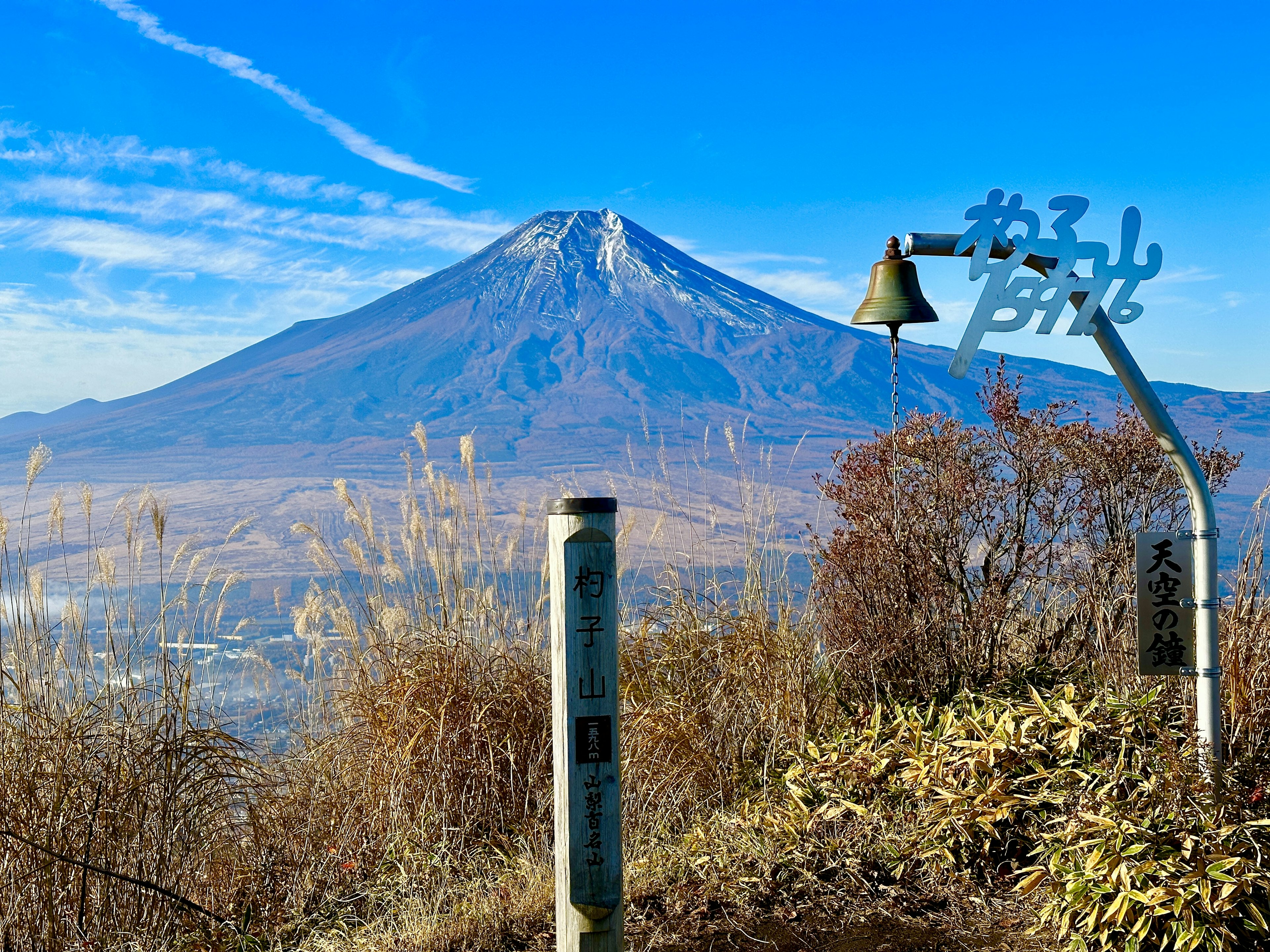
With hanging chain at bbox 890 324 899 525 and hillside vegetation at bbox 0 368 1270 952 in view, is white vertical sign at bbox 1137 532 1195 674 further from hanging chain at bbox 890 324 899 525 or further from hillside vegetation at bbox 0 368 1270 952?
hanging chain at bbox 890 324 899 525

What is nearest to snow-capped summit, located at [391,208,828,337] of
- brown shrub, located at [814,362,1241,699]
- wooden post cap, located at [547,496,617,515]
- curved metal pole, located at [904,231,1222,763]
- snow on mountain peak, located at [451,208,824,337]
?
snow on mountain peak, located at [451,208,824,337]

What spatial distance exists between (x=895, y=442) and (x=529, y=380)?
316 feet

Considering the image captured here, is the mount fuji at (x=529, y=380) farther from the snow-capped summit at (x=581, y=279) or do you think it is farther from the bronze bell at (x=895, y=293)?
the bronze bell at (x=895, y=293)

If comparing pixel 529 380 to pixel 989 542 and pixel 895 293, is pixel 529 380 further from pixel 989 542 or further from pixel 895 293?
pixel 895 293

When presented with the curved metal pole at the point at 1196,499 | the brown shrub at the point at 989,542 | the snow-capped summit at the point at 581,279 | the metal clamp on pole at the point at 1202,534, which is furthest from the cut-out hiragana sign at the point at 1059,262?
the snow-capped summit at the point at 581,279

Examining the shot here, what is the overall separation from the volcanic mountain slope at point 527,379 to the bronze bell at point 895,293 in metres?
85.2

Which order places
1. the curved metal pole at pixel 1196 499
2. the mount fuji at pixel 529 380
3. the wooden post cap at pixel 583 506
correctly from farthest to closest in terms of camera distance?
1. the mount fuji at pixel 529 380
2. the curved metal pole at pixel 1196 499
3. the wooden post cap at pixel 583 506

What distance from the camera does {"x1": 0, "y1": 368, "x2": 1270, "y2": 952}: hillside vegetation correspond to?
3.71 meters

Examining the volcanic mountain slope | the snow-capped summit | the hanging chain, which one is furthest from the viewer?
the snow-capped summit

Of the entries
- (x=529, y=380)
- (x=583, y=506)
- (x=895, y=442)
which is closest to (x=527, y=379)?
(x=529, y=380)

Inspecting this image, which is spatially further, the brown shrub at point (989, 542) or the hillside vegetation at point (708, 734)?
the brown shrub at point (989, 542)

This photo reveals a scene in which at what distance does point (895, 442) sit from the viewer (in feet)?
18.3

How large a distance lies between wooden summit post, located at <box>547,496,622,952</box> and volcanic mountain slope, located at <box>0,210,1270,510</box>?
86.9 meters

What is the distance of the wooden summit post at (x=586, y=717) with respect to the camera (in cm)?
284
